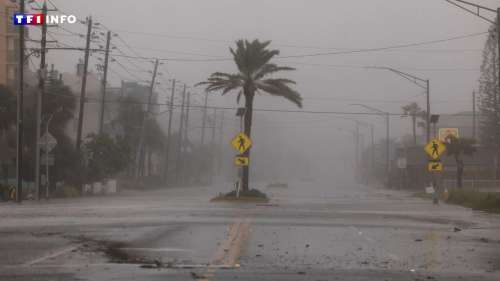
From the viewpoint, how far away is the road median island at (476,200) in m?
38.8

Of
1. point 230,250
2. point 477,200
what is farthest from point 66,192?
point 230,250

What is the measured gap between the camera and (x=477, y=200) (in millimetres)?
42688

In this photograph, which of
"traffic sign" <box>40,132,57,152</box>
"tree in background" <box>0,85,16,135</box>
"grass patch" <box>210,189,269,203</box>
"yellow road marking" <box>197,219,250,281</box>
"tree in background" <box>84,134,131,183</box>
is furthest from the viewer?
"tree in background" <box>84,134,131,183</box>

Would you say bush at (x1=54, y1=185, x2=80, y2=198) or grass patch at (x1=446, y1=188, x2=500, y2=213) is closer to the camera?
grass patch at (x1=446, y1=188, x2=500, y2=213)

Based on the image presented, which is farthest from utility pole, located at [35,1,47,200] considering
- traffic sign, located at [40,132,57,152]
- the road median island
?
the road median island

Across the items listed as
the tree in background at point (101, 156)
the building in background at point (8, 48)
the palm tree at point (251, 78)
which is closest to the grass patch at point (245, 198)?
the palm tree at point (251, 78)

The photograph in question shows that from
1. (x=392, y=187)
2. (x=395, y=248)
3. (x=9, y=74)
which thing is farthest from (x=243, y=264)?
→ (x=392, y=187)

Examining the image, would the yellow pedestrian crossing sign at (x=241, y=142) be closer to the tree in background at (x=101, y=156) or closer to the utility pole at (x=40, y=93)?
the utility pole at (x=40, y=93)

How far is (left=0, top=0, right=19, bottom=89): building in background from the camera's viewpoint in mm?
91625

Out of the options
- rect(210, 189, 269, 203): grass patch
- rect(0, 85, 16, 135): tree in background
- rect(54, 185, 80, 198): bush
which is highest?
rect(0, 85, 16, 135): tree in background

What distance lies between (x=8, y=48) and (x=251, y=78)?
48.0 metres

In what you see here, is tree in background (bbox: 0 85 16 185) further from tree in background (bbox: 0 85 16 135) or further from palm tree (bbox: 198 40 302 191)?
palm tree (bbox: 198 40 302 191)

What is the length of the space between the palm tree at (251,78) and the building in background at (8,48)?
43921 mm

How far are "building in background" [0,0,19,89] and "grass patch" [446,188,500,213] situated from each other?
2229 inches
